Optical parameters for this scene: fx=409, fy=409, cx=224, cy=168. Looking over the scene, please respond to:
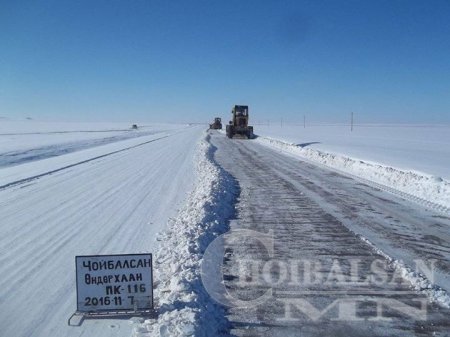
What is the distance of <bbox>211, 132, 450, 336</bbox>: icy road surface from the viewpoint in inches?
177

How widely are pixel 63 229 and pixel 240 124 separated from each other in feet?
132

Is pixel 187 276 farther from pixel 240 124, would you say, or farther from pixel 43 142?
pixel 240 124

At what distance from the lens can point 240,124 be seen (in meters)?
47.6

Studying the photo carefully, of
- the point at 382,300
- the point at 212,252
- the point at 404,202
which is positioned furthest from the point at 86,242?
the point at 404,202

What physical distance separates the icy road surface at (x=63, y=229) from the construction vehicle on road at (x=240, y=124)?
1199 inches

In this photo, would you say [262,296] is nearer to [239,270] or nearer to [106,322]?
[239,270]

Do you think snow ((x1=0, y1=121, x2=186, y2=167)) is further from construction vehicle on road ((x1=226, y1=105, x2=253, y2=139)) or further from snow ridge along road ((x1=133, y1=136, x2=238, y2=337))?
snow ridge along road ((x1=133, y1=136, x2=238, y2=337))

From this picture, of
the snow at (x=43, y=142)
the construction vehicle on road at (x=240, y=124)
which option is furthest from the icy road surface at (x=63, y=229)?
the construction vehicle on road at (x=240, y=124)

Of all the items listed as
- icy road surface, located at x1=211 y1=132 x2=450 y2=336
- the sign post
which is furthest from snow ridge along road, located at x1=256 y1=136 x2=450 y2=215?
the sign post

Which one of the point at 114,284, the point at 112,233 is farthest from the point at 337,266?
the point at 112,233

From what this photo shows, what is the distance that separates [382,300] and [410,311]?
36 centimetres

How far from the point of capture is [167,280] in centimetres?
546

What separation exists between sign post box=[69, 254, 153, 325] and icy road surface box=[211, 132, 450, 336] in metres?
1.06

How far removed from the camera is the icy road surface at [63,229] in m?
4.69
